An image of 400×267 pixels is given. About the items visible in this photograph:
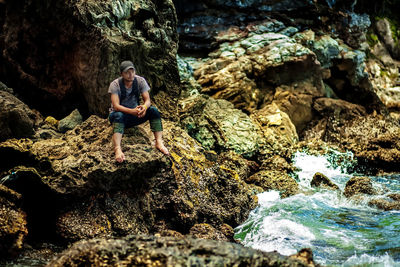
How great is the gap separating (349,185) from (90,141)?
7.18 metres

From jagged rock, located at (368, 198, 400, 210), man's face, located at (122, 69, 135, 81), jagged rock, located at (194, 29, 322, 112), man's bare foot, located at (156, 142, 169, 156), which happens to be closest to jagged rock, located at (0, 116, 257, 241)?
man's bare foot, located at (156, 142, 169, 156)

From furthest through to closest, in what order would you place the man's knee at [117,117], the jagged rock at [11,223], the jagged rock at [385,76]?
the jagged rock at [385,76]
the man's knee at [117,117]
the jagged rock at [11,223]

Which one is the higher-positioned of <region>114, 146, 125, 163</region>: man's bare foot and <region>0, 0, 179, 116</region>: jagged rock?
<region>0, 0, 179, 116</region>: jagged rock

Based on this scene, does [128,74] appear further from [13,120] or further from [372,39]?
[372,39]

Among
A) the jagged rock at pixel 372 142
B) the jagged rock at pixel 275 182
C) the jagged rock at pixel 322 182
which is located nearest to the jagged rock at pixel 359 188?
the jagged rock at pixel 322 182

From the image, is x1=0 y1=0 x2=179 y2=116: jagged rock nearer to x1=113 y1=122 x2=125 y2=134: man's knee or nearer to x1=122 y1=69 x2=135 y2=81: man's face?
x1=122 y1=69 x2=135 y2=81: man's face

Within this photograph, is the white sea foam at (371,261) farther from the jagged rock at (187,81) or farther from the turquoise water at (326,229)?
the jagged rock at (187,81)

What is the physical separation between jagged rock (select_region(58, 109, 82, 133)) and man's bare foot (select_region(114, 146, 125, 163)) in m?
3.31

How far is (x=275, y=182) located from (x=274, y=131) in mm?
3797

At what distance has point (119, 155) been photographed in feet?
18.6

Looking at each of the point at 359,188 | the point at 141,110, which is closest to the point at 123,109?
the point at 141,110

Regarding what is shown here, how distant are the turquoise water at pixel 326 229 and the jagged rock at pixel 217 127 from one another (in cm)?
290

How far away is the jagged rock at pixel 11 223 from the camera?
4.50 meters

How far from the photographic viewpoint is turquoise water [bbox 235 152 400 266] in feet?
18.0
